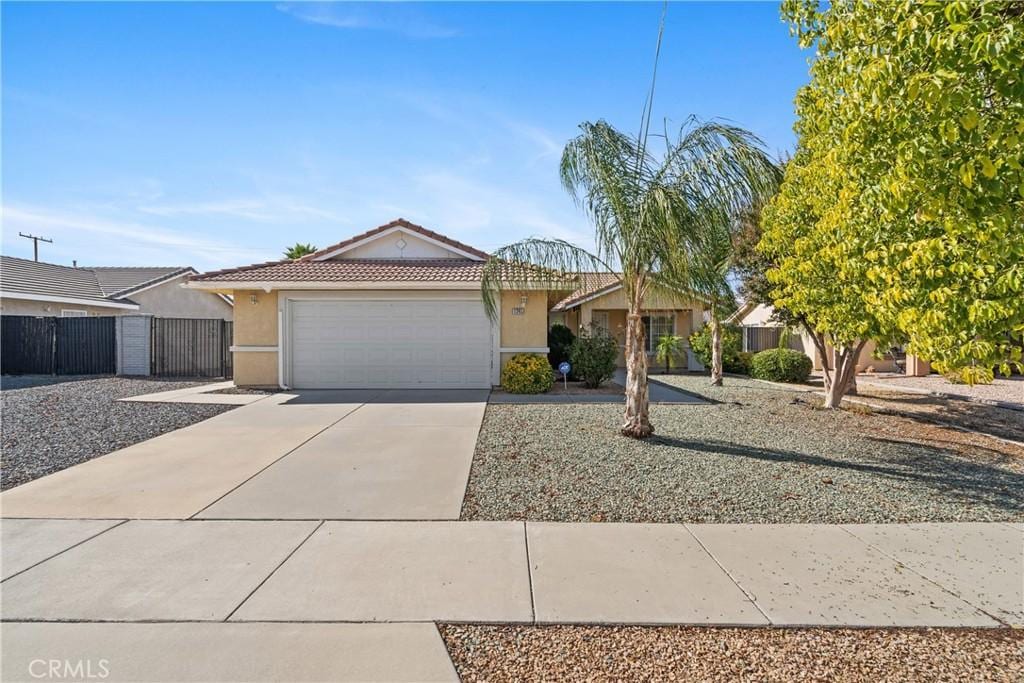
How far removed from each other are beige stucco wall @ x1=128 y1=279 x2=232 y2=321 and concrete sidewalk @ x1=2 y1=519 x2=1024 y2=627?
24.6 m

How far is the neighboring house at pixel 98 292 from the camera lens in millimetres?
20172

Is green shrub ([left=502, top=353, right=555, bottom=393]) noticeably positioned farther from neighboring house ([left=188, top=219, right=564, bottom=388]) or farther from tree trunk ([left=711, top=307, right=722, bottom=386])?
tree trunk ([left=711, top=307, right=722, bottom=386])

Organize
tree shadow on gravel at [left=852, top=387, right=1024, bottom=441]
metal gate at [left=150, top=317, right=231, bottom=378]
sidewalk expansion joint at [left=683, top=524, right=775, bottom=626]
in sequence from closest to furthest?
sidewalk expansion joint at [left=683, top=524, right=775, bottom=626], tree shadow on gravel at [left=852, top=387, right=1024, bottom=441], metal gate at [left=150, top=317, right=231, bottom=378]

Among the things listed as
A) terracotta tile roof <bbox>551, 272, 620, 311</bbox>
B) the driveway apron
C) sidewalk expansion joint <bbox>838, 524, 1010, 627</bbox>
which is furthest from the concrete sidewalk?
terracotta tile roof <bbox>551, 272, 620, 311</bbox>

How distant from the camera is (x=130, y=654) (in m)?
3.11

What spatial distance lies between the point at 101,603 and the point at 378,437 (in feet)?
16.3

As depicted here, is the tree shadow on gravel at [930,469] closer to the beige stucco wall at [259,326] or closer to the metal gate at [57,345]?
the beige stucco wall at [259,326]

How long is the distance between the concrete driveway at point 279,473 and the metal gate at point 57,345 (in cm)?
1146

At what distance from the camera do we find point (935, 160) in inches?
159

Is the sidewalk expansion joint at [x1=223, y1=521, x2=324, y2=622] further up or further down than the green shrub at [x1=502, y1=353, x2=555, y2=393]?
further down

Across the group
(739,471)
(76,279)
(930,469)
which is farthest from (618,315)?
(76,279)

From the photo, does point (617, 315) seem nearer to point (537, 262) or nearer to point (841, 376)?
point (841, 376)

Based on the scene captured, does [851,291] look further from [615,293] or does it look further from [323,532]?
[615,293]

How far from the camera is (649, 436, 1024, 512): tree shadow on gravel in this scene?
19.9 ft
